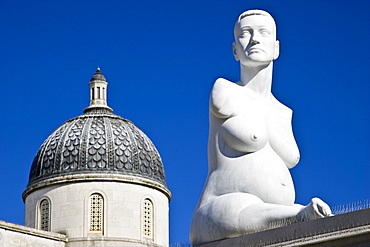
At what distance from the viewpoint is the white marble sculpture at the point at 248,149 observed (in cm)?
1402

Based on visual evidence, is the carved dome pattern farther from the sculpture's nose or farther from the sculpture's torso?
the sculpture's nose

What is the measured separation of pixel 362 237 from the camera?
40.9ft

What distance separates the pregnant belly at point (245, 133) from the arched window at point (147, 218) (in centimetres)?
3271

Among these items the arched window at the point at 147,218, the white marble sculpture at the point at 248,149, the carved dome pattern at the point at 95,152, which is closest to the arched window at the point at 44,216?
the carved dome pattern at the point at 95,152

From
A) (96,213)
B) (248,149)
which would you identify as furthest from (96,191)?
(248,149)

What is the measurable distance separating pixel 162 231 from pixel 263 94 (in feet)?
108

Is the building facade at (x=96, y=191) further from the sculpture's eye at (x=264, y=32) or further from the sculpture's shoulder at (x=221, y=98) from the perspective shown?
the sculpture's eye at (x=264, y=32)

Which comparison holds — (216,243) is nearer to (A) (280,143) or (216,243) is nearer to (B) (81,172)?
(A) (280,143)

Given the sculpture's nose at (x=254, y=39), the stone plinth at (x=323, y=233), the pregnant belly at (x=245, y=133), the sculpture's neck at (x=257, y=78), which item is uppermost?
the sculpture's nose at (x=254, y=39)

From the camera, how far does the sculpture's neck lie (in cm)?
1520

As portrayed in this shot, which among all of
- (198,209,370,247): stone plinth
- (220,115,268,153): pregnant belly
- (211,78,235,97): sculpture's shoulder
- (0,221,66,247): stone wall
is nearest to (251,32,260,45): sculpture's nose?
(211,78,235,97): sculpture's shoulder

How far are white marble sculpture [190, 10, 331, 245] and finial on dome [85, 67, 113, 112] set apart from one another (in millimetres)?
34664

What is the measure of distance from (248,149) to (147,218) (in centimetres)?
3317

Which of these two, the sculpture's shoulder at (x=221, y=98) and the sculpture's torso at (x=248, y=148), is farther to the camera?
the sculpture's shoulder at (x=221, y=98)
